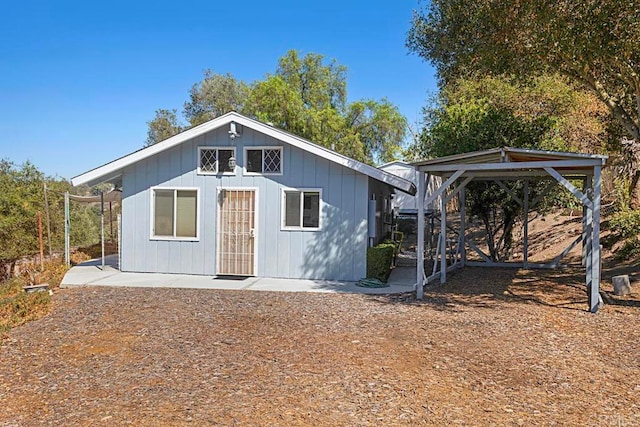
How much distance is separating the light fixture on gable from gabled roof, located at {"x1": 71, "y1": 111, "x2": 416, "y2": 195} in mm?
91

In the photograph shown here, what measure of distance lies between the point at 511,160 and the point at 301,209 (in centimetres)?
456

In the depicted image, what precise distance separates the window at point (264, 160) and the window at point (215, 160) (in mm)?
372

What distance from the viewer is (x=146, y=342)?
593cm

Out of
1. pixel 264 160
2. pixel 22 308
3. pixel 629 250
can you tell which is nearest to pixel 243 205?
pixel 264 160

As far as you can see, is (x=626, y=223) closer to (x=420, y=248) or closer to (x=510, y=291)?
(x=510, y=291)

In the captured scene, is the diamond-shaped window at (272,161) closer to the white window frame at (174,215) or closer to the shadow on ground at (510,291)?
the white window frame at (174,215)

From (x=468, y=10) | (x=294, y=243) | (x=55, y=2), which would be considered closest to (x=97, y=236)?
(x=55, y=2)

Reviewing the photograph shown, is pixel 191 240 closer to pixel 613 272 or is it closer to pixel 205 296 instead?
pixel 205 296

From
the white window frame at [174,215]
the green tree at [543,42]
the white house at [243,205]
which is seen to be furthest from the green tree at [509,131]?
the white window frame at [174,215]

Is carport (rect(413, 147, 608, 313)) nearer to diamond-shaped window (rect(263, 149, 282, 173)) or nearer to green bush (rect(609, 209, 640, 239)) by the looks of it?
green bush (rect(609, 209, 640, 239))

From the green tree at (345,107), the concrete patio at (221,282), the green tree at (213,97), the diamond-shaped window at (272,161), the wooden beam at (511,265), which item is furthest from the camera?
the green tree at (213,97)

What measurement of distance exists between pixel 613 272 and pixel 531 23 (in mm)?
5762

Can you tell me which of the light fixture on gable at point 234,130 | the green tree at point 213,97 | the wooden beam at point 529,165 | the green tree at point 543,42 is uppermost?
the green tree at point 213,97

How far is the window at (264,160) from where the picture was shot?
10.9 meters
